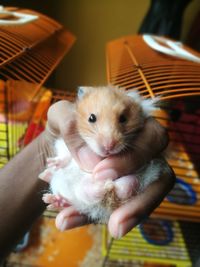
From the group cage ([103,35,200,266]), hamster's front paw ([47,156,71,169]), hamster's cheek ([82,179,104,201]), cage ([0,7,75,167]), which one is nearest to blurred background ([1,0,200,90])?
cage ([0,7,75,167])

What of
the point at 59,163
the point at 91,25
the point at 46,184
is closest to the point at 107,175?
the point at 59,163

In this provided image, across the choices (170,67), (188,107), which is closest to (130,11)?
(188,107)

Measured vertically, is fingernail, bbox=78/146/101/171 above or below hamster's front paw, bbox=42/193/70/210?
above

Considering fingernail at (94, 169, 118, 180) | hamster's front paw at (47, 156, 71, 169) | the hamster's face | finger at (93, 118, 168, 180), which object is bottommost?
hamster's front paw at (47, 156, 71, 169)

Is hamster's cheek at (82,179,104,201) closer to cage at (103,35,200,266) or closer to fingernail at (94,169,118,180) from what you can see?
fingernail at (94,169,118,180)

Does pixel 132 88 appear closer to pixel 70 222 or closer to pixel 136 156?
pixel 136 156
